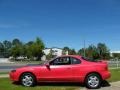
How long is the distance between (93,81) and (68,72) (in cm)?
122

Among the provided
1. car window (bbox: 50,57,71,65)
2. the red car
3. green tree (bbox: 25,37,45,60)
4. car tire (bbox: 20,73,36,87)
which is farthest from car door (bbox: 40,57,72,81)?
green tree (bbox: 25,37,45,60)

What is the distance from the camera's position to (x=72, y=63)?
14.9 m

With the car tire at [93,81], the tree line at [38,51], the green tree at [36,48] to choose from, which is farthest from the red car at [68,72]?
the green tree at [36,48]

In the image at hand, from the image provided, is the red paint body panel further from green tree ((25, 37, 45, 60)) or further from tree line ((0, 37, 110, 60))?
green tree ((25, 37, 45, 60))

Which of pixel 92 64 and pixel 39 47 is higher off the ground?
pixel 39 47

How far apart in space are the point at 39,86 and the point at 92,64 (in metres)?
2.67

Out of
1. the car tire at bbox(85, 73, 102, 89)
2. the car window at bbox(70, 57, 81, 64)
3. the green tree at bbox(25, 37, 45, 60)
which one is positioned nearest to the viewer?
the car tire at bbox(85, 73, 102, 89)

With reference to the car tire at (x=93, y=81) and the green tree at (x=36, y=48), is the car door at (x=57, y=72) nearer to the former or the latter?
the car tire at (x=93, y=81)

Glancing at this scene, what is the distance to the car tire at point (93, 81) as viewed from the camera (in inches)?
576

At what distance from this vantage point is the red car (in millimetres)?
14656

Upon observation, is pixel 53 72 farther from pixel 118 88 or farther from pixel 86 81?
pixel 118 88

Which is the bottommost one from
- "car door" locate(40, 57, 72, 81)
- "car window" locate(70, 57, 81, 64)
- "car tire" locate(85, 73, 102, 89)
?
"car tire" locate(85, 73, 102, 89)

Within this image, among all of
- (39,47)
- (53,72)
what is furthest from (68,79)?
(39,47)

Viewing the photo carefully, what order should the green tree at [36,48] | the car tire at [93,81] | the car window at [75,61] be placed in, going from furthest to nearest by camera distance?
the green tree at [36,48]
the car window at [75,61]
the car tire at [93,81]
